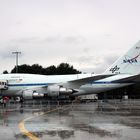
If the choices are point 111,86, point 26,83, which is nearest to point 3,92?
point 26,83

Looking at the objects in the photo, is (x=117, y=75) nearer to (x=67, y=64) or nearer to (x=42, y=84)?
(x=42, y=84)

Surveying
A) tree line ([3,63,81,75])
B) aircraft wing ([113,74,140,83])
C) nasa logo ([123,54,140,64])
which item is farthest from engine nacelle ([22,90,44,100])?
tree line ([3,63,81,75])

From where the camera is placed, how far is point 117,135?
13.2 meters

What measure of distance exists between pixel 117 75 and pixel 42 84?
10757 millimetres

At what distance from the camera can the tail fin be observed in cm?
5400

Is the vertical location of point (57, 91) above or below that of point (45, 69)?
below

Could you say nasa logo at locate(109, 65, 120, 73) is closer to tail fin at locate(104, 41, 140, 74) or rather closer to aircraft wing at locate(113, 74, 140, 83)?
tail fin at locate(104, 41, 140, 74)

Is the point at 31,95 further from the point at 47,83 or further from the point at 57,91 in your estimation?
the point at 47,83

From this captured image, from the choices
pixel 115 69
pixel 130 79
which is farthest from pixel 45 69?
pixel 130 79

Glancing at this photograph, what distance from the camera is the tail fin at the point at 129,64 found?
54000 mm

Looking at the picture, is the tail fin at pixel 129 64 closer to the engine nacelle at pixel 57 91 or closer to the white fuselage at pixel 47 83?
the white fuselage at pixel 47 83

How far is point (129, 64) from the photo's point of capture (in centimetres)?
5428

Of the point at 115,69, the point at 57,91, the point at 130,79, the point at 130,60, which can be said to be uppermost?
the point at 130,60

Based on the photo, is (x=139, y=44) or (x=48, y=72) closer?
(x=139, y=44)
